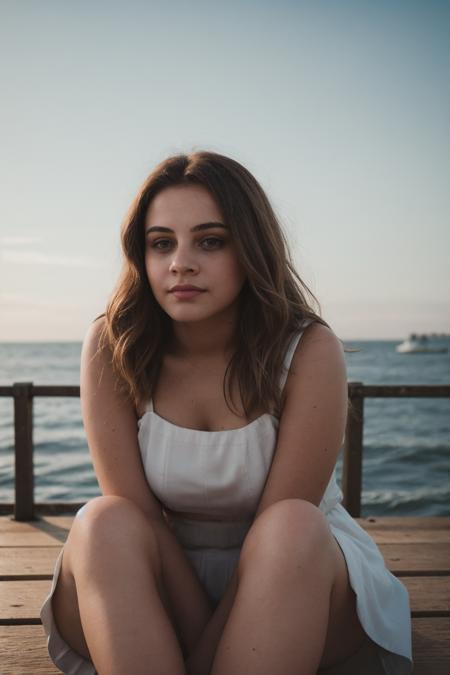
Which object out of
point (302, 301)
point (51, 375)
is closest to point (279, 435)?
point (302, 301)

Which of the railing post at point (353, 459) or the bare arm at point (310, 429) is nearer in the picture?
the bare arm at point (310, 429)

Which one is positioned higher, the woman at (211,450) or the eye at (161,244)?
the eye at (161,244)

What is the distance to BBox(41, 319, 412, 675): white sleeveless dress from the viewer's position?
1789 millimetres

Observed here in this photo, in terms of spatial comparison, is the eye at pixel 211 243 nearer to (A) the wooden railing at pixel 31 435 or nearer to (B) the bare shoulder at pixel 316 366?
(B) the bare shoulder at pixel 316 366

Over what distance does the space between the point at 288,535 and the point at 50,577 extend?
138 cm

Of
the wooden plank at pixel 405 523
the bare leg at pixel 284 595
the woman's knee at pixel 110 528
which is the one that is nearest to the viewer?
the bare leg at pixel 284 595

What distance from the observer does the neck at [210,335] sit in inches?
84.2

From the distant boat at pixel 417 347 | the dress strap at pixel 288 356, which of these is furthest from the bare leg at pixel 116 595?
the distant boat at pixel 417 347

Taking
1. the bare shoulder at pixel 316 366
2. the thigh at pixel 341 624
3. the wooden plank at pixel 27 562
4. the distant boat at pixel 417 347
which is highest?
the bare shoulder at pixel 316 366

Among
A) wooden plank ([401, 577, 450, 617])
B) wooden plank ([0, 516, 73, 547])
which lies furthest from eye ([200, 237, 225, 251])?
wooden plank ([0, 516, 73, 547])

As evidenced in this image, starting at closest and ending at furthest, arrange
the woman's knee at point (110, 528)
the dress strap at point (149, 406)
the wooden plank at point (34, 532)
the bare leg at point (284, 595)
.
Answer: the bare leg at point (284, 595) < the woman's knee at point (110, 528) < the dress strap at point (149, 406) < the wooden plank at point (34, 532)

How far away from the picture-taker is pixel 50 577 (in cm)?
252

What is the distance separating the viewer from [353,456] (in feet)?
11.6

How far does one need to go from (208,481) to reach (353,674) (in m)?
0.70
